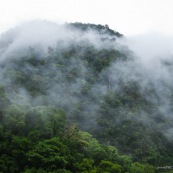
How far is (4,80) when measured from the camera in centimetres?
3878

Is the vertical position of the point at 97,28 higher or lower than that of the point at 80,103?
higher

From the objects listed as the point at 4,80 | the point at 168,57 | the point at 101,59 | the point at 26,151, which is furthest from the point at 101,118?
the point at 168,57

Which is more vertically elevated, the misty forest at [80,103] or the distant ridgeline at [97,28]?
the distant ridgeline at [97,28]

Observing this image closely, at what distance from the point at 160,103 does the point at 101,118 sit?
11.3 m

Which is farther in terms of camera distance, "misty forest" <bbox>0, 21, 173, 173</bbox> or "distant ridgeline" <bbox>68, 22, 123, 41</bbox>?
"distant ridgeline" <bbox>68, 22, 123, 41</bbox>

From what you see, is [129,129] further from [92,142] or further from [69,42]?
[69,42]

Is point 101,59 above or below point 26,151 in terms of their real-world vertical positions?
above

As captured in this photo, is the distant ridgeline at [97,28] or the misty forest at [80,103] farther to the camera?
the distant ridgeline at [97,28]

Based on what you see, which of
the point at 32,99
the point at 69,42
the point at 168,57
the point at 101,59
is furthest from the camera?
the point at 168,57

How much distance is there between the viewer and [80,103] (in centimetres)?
4047

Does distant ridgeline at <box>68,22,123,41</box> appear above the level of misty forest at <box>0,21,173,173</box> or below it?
above

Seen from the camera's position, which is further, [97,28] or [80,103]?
[97,28]

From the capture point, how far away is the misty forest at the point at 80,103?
882 inches

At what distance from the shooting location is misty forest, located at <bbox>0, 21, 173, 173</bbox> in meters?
22.4
